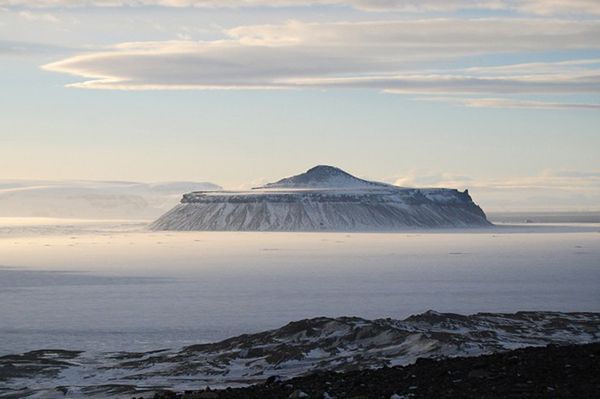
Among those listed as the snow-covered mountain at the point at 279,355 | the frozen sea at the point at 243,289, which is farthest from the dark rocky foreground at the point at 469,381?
the frozen sea at the point at 243,289

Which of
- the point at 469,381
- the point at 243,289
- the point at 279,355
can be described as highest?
the point at 243,289

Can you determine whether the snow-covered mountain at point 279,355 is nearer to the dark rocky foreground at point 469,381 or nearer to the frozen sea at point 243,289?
the frozen sea at point 243,289

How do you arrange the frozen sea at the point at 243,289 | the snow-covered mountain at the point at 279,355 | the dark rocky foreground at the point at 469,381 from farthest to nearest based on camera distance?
the frozen sea at the point at 243,289, the snow-covered mountain at the point at 279,355, the dark rocky foreground at the point at 469,381

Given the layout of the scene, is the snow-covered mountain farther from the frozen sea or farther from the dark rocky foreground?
the dark rocky foreground

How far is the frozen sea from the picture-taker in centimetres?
6400

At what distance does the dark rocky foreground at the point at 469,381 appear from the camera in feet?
94.5

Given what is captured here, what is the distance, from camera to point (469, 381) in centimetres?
3073

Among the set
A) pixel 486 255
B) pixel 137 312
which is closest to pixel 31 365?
pixel 137 312

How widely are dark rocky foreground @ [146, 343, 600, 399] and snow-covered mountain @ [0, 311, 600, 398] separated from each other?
34.8ft

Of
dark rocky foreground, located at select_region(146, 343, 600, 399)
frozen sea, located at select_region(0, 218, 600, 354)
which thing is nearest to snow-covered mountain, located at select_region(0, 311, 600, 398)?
frozen sea, located at select_region(0, 218, 600, 354)

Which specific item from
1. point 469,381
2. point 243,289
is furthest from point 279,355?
point 243,289

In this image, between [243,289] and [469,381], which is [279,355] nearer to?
[469,381]

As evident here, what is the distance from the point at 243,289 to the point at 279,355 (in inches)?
1739

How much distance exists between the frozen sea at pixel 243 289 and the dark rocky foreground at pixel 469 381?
23.7 m
